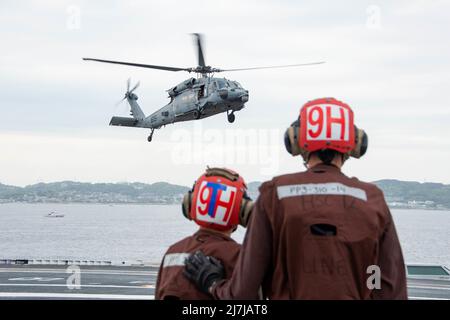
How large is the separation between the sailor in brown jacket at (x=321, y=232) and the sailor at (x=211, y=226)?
0.30 metres

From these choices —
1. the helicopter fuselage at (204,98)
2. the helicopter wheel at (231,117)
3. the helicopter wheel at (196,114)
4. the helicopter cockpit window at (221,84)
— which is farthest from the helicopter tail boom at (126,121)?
the helicopter cockpit window at (221,84)

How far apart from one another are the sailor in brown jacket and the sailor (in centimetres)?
30

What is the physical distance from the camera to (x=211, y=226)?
17.9 ft

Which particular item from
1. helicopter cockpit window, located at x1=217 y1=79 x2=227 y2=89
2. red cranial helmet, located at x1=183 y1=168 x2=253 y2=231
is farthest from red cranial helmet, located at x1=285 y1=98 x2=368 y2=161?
helicopter cockpit window, located at x1=217 y1=79 x2=227 y2=89

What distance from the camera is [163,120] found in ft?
150

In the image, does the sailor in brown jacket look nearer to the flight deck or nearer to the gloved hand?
the gloved hand

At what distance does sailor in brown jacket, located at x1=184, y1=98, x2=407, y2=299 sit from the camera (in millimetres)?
4551

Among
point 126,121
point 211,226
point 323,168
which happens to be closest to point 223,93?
point 126,121

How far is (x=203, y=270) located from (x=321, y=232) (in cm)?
102

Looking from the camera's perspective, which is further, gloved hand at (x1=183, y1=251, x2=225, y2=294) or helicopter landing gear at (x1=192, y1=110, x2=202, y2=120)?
helicopter landing gear at (x1=192, y1=110, x2=202, y2=120)

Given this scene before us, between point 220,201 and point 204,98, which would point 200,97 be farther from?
point 220,201

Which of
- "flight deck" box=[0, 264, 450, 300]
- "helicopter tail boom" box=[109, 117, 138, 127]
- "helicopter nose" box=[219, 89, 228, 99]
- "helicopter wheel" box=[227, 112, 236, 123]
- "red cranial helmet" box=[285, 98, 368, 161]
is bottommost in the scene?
"flight deck" box=[0, 264, 450, 300]

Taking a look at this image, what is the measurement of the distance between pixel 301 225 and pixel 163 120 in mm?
41554
